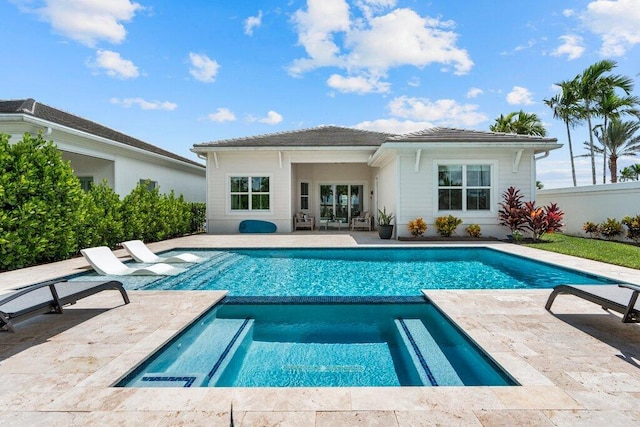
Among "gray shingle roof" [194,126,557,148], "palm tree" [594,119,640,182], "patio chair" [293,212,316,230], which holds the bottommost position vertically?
"patio chair" [293,212,316,230]

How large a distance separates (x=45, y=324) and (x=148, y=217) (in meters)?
8.16

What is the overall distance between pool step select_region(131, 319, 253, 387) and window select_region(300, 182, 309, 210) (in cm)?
1371

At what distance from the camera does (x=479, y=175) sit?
12.3 m

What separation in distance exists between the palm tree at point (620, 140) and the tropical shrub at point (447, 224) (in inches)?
766

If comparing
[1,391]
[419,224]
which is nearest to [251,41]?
[419,224]

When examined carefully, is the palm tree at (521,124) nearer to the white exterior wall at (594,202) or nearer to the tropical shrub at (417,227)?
the white exterior wall at (594,202)

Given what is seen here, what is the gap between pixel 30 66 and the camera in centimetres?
1246

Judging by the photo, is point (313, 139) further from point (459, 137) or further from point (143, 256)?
point (143, 256)

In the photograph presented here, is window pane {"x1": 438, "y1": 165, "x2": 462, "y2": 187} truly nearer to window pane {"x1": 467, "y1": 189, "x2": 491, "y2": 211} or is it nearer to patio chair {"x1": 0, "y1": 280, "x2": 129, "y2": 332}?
window pane {"x1": 467, "y1": 189, "x2": 491, "y2": 211}

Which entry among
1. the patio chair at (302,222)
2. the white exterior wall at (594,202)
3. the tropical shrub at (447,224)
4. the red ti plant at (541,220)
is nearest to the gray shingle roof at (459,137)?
the red ti plant at (541,220)

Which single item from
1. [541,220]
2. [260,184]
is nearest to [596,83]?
[541,220]

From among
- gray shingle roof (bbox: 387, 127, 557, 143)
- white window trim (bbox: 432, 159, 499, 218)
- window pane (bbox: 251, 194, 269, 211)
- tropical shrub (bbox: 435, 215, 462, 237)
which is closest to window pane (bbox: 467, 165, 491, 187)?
white window trim (bbox: 432, 159, 499, 218)

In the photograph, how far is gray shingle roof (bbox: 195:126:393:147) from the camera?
14.4m

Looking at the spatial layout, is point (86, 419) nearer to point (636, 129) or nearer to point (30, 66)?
point (30, 66)
